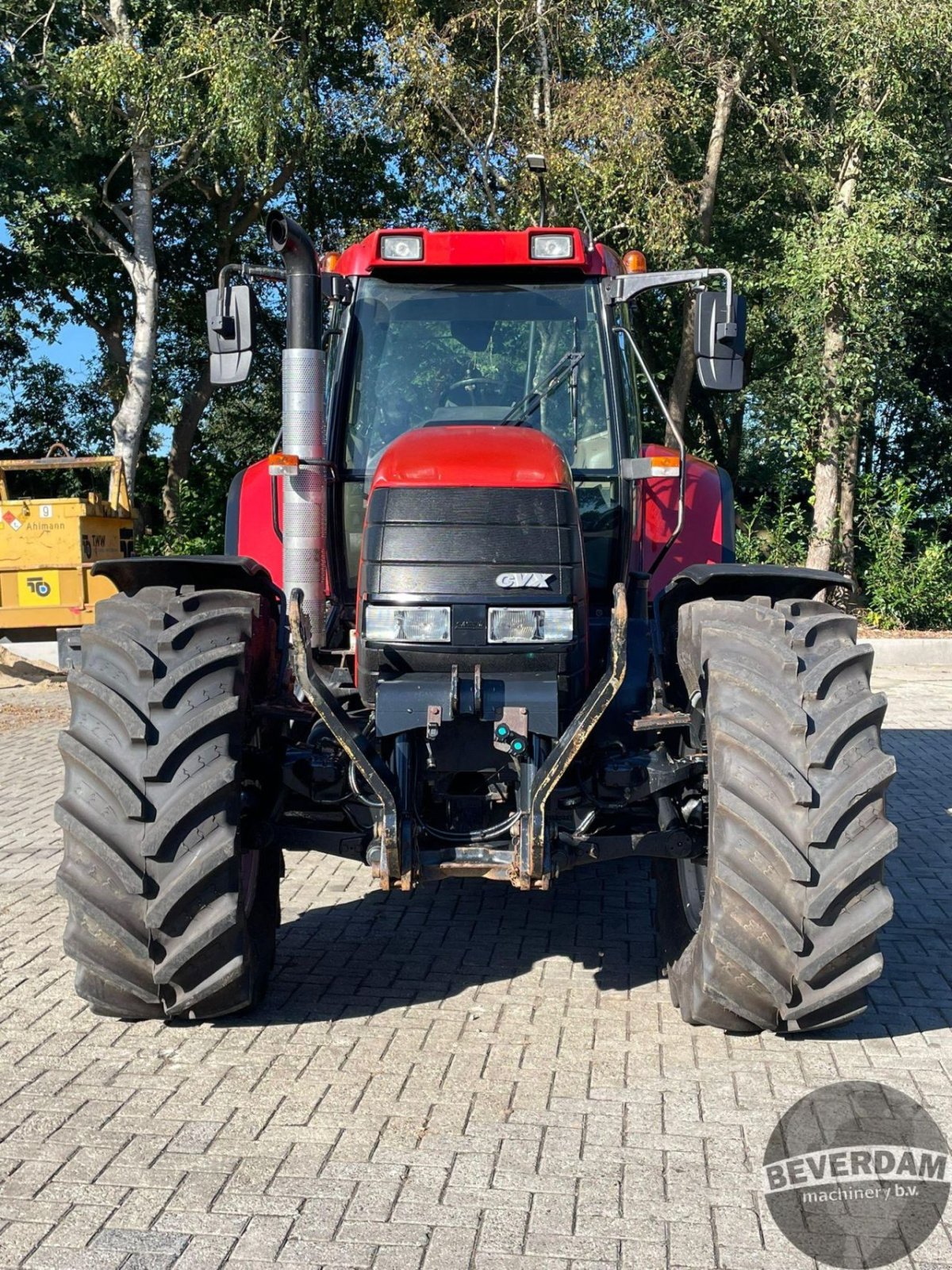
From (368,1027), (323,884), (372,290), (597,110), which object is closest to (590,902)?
(323,884)

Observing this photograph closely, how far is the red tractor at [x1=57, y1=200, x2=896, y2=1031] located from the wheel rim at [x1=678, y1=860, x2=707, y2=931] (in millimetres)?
14

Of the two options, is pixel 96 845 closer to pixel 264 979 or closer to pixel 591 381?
pixel 264 979

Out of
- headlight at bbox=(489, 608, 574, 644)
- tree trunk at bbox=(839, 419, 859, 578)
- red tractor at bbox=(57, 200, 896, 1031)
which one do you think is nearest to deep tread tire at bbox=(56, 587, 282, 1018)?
red tractor at bbox=(57, 200, 896, 1031)

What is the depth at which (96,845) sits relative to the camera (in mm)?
3875

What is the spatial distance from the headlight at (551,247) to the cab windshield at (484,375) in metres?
0.16

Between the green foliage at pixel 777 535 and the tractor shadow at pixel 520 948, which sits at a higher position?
the green foliage at pixel 777 535

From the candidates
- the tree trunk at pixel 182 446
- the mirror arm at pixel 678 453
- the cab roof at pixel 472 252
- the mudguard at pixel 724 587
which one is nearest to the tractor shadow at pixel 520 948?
the mudguard at pixel 724 587

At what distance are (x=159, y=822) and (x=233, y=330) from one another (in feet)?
7.07

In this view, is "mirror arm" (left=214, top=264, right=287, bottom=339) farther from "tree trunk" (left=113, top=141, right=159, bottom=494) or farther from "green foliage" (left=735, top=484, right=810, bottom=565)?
"green foliage" (left=735, top=484, right=810, bottom=565)

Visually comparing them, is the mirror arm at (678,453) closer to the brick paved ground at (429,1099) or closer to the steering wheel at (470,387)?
the steering wheel at (470,387)

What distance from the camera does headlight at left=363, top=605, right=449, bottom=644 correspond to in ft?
13.6

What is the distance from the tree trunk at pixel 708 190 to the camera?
16688 millimetres

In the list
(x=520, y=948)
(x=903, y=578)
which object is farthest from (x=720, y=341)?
(x=903, y=578)

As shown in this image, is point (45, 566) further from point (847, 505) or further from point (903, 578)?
point (903, 578)
